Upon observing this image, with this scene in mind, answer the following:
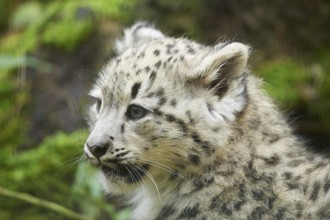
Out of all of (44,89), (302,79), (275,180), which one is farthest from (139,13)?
(275,180)

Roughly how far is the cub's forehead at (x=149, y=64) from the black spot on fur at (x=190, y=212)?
2.83 ft

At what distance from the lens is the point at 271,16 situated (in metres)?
8.71

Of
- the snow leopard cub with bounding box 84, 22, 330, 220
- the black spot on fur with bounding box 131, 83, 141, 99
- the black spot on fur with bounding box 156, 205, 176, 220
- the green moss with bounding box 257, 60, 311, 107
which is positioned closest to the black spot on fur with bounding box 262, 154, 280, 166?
the snow leopard cub with bounding box 84, 22, 330, 220

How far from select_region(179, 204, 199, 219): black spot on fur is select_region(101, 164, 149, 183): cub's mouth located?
0.37 metres

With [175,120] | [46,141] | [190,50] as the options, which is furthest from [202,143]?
[46,141]

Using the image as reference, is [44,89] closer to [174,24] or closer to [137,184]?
[174,24]

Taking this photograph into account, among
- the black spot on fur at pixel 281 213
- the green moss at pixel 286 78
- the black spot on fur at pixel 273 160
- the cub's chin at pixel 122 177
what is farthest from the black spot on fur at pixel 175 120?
the green moss at pixel 286 78

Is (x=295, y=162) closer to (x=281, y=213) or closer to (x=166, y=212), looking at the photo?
(x=281, y=213)

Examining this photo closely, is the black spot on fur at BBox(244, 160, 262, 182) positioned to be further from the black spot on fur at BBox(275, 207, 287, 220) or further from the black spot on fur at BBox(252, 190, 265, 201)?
the black spot on fur at BBox(275, 207, 287, 220)

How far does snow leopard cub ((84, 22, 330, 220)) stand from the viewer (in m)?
4.97

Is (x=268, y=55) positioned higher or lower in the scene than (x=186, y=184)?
higher

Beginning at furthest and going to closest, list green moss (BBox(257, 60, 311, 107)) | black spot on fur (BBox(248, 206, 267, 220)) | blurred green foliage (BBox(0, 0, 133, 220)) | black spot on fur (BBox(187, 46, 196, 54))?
green moss (BBox(257, 60, 311, 107)) → blurred green foliage (BBox(0, 0, 133, 220)) → black spot on fur (BBox(187, 46, 196, 54)) → black spot on fur (BBox(248, 206, 267, 220))

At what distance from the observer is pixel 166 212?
5.27m

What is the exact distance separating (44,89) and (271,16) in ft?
8.86
